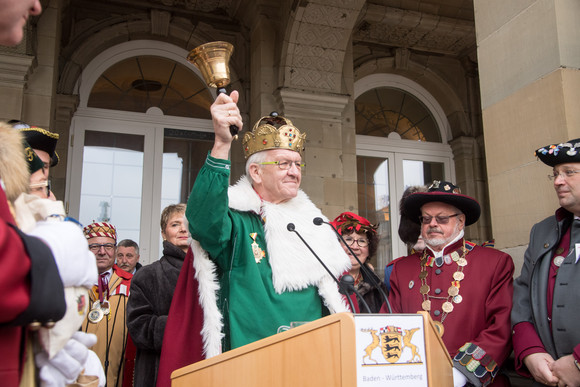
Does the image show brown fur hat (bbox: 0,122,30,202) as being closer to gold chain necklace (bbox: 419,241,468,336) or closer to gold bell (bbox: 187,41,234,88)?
gold bell (bbox: 187,41,234,88)

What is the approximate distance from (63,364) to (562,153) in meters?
2.28

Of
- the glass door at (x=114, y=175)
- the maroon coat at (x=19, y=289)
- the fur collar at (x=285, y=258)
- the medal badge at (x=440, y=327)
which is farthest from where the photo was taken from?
the glass door at (x=114, y=175)

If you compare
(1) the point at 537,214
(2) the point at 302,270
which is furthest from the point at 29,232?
(1) the point at 537,214

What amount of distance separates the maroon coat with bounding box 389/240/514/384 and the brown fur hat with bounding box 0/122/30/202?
196cm

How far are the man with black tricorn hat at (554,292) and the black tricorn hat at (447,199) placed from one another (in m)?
0.41

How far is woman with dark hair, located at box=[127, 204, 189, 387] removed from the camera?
297 centimetres

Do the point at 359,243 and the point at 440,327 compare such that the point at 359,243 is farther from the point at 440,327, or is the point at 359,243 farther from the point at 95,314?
the point at 95,314

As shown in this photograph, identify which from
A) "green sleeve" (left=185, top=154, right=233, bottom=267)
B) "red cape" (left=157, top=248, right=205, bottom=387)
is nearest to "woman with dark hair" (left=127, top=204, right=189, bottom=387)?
"red cape" (left=157, top=248, right=205, bottom=387)

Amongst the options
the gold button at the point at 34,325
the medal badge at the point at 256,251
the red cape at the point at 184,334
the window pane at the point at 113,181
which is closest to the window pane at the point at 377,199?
the window pane at the point at 113,181

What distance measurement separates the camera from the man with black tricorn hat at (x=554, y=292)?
2.27 m

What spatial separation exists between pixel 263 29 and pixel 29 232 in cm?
651

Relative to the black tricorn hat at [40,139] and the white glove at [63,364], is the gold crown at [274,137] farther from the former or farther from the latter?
the white glove at [63,364]

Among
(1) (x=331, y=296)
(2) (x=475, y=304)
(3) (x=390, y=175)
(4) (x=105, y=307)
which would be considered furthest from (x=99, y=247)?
(3) (x=390, y=175)

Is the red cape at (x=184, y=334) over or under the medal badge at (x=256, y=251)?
under
